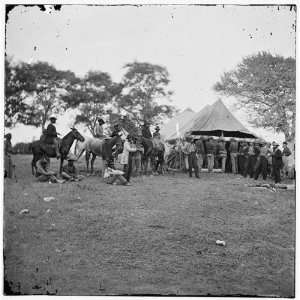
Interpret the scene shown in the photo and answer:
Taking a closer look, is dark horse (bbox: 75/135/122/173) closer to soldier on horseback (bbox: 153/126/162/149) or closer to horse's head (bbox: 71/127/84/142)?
horse's head (bbox: 71/127/84/142)

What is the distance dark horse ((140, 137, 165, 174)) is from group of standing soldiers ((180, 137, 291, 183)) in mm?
450

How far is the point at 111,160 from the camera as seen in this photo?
643cm

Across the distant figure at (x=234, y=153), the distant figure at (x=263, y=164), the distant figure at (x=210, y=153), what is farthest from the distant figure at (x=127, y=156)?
the distant figure at (x=263, y=164)

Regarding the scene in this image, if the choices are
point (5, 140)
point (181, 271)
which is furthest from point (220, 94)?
point (5, 140)

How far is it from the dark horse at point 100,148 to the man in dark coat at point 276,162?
95.5 inches

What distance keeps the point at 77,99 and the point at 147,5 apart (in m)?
1.67

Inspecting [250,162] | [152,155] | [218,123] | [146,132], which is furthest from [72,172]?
[218,123]

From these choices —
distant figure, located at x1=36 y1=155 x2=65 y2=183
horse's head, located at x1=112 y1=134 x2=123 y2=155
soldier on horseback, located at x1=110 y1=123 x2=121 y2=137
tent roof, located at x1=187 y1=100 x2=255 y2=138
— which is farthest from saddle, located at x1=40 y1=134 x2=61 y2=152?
tent roof, located at x1=187 y1=100 x2=255 y2=138

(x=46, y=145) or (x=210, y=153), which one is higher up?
(x=46, y=145)

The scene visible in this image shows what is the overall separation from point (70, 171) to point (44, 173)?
39cm

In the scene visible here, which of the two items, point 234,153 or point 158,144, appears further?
point 234,153

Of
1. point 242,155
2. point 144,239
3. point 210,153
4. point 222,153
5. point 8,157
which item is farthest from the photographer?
point 210,153

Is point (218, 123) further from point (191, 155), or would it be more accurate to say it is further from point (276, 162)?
point (276, 162)

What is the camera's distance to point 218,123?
26.0 ft
